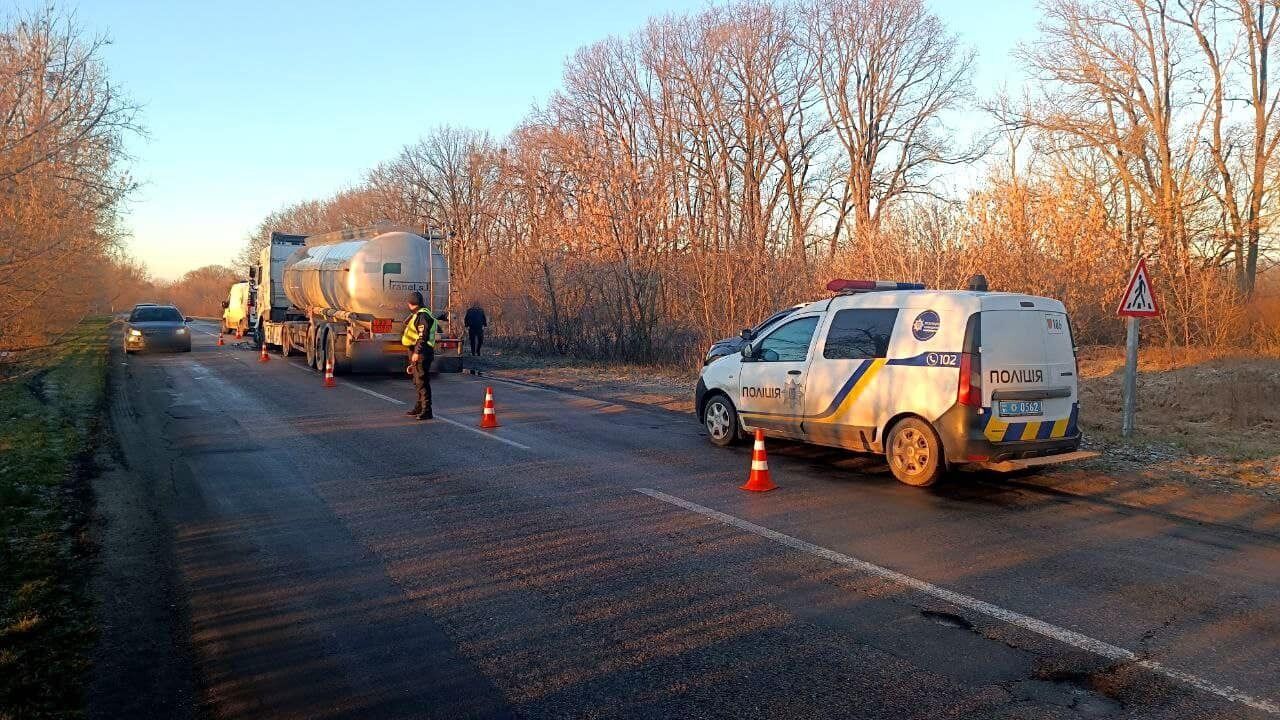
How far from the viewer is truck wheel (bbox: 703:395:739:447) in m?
10.9

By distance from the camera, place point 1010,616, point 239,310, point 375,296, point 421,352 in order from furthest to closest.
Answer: point 239,310, point 375,296, point 421,352, point 1010,616

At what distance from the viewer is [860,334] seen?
9.23 metres

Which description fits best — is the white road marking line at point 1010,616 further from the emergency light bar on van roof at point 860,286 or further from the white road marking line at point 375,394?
the white road marking line at point 375,394

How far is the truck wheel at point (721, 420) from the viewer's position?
10875mm

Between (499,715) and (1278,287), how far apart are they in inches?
1041

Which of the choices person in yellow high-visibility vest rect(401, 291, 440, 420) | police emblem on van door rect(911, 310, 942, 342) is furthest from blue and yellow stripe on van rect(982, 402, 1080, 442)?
person in yellow high-visibility vest rect(401, 291, 440, 420)

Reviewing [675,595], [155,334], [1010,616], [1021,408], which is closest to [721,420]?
[1021,408]

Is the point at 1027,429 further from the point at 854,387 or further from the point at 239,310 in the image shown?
the point at 239,310

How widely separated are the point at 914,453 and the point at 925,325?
4.20ft

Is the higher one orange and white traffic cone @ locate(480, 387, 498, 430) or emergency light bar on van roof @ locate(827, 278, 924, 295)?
emergency light bar on van roof @ locate(827, 278, 924, 295)

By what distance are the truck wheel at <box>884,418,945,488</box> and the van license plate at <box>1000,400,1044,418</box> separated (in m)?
0.67

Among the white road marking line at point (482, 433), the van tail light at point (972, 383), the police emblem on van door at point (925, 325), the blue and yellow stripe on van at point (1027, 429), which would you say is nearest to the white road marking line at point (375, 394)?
the white road marking line at point (482, 433)

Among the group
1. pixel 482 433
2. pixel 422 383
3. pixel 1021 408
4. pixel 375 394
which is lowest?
pixel 482 433

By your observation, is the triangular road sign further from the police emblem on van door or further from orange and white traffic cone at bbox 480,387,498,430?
orange and white traffic cone at bbox 480,387,498,430
